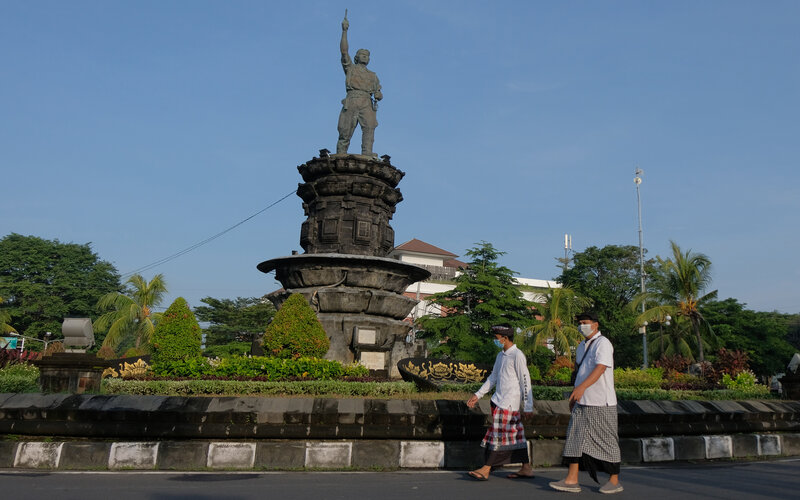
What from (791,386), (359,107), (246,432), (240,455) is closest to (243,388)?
(246,432)

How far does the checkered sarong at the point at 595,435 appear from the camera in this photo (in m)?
6.06

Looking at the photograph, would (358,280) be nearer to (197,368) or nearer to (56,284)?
(197,368)

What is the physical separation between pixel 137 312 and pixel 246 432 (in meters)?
31.8

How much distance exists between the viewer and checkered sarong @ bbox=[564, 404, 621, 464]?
19.9 feet

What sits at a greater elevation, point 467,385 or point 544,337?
point 544,337

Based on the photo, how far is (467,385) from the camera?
10.4 metres

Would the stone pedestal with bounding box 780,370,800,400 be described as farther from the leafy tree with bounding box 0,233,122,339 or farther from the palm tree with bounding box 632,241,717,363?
the leafy tree with bounding box 0,233,122,339

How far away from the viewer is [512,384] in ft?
23.2

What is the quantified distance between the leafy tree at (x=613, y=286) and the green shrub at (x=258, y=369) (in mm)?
34680

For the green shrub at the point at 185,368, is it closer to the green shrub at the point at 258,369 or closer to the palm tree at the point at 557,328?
the green shrub at the point at 258,369

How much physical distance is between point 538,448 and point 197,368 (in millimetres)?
6558

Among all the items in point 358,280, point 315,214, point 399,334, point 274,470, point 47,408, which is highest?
point 315,214

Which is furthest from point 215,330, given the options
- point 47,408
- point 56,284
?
point 47,408

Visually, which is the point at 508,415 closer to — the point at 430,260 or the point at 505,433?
the point at 505,433
